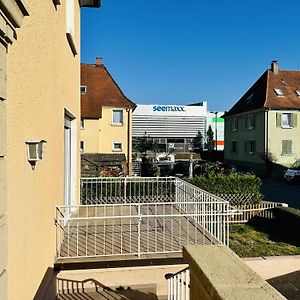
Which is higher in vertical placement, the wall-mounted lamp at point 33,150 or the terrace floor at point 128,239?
the wall-mounted lamp at point 33,150

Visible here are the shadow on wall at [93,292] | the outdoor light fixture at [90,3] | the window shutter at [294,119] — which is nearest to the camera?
the shadow on wall at [93,292]

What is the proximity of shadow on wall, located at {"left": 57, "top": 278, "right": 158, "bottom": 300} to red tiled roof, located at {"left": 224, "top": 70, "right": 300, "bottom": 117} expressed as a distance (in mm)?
27117

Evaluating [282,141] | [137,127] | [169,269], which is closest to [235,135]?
[282,141]

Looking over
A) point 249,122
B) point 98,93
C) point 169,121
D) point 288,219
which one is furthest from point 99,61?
point 169,121

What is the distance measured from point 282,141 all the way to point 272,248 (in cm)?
2381

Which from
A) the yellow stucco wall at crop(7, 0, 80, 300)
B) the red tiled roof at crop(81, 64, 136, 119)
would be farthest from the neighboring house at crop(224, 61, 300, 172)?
the yellow stucco wall at crop(7, 0, 80, 300)

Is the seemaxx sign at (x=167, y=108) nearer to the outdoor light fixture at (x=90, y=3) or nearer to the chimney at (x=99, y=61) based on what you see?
the chimney at (x=99, y=61)

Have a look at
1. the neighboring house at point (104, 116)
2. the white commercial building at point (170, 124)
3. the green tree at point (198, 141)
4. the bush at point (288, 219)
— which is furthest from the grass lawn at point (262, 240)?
the green tree at point (198, 141)

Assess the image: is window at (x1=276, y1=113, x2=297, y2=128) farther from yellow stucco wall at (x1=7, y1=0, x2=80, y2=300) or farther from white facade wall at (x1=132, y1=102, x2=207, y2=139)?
yellow stucco wall at (x1=7, y1=0, x2=80, y2=300)

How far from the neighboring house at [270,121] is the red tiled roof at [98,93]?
12779mm

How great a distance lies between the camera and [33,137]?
388cm

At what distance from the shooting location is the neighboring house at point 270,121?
31031 mm

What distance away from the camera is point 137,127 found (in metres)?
54.1

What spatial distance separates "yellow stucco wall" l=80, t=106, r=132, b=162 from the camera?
2570 centimetres
